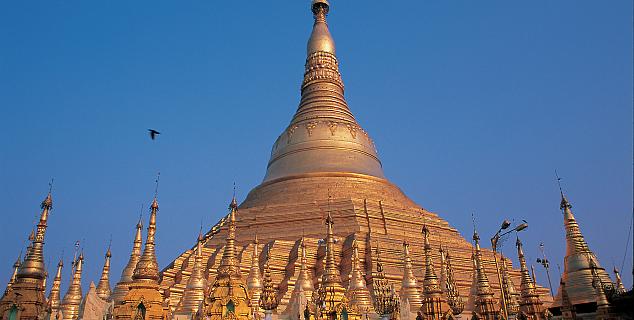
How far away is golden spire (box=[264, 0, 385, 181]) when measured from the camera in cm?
3716

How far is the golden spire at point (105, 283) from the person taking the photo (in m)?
23.8

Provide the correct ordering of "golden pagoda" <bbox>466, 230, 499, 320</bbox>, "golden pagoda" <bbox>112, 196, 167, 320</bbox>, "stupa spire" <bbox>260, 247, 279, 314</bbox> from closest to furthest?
"golden pagoda" <bbox>112, 196, 167, 320</bbox>
"golden pagoda" <bbox>466, 230, 499, 320</bbox>
"stupa spire" <bbox>260, 247, 279, 314</bbox>

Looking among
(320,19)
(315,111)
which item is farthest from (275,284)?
(320,19)

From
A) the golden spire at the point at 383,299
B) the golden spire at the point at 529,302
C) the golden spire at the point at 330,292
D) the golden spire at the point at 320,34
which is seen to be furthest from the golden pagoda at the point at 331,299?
the golden spire at the point at 320,34

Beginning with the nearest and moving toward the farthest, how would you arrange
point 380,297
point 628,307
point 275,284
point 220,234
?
point 628,307, point 380,297, point 275,284, point 220,234

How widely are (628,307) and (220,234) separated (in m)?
27.5

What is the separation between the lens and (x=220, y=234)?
3250 cm

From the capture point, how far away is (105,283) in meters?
24.7

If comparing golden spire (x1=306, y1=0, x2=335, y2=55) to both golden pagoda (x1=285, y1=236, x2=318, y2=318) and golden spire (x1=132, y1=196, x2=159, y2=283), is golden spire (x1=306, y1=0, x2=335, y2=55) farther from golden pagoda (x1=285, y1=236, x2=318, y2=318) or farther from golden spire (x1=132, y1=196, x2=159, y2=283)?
golden spire (x1=132, y1=196, x2=159, y2=283)

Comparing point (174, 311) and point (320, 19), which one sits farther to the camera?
point (320, 19)

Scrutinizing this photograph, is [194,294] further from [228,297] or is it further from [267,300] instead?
[228,297]

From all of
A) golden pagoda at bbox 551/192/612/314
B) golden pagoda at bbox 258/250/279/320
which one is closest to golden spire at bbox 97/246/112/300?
golden pagoda at bbox 258/250/279/320

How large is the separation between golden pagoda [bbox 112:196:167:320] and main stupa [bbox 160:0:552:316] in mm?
7126

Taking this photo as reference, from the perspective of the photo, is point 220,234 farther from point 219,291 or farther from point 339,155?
point 219,291
